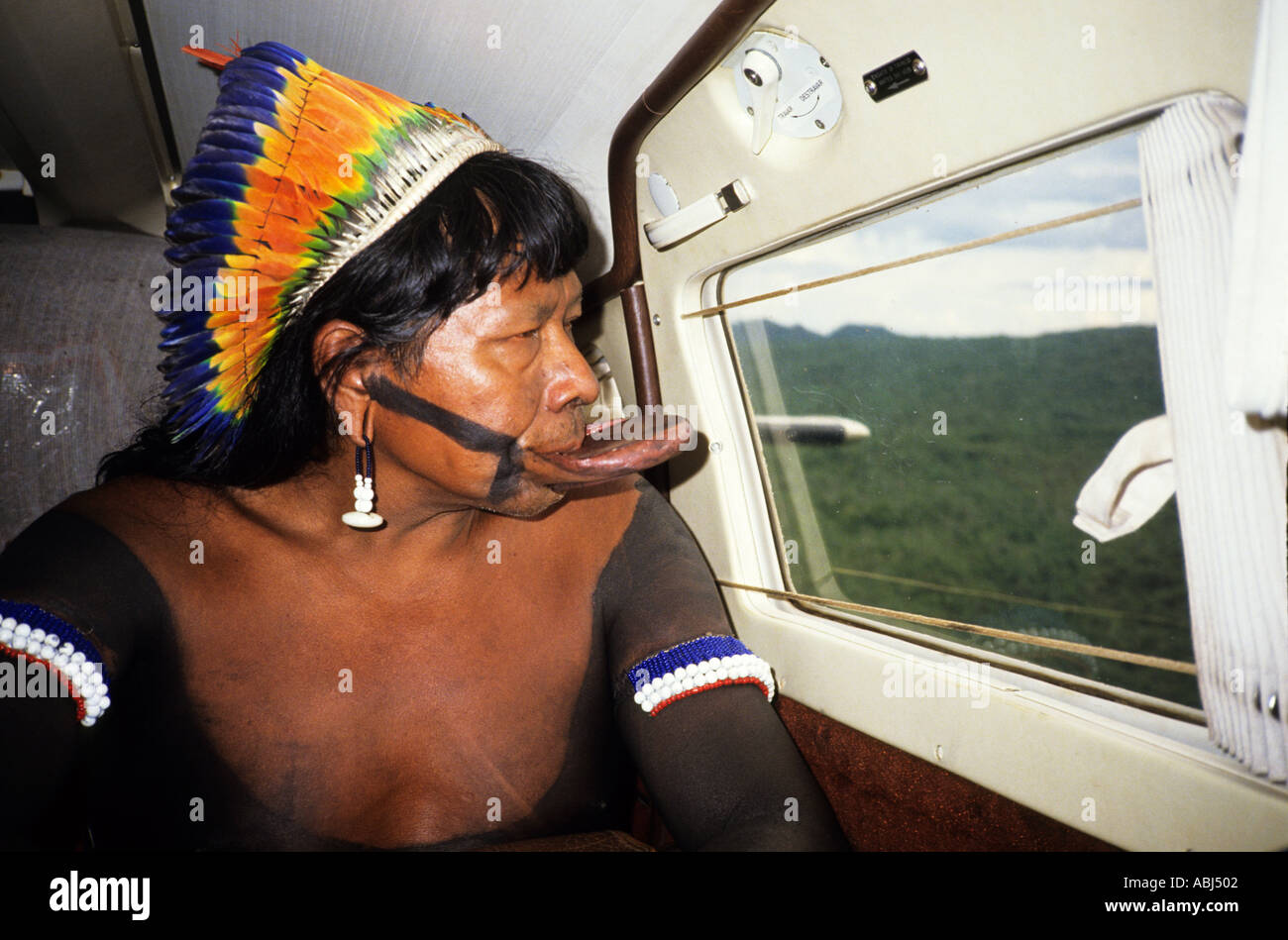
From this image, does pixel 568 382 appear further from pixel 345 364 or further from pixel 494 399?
pixel 345 364

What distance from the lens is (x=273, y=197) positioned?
56.9 inches

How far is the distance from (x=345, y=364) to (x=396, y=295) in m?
0.19

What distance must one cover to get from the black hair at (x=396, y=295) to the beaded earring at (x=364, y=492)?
0.06 metres

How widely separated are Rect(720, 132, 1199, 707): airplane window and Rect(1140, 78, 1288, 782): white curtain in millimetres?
147

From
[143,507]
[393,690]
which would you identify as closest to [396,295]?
[143,507]

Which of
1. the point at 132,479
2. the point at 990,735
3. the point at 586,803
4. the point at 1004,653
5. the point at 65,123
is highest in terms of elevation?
the point at 65,123

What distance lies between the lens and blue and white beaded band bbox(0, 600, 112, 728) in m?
1.25

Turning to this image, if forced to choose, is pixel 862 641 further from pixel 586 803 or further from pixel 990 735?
pixel 586 803
